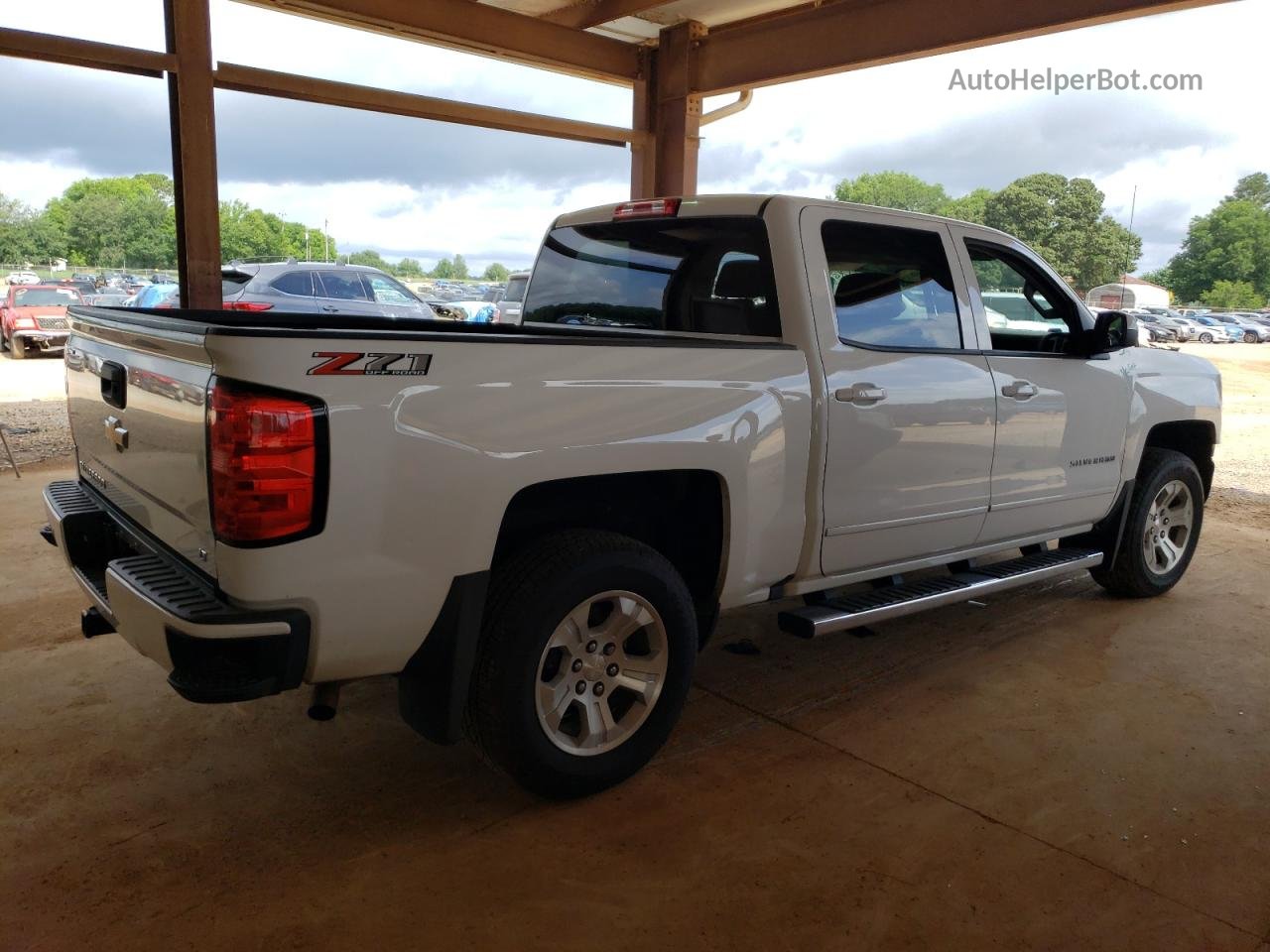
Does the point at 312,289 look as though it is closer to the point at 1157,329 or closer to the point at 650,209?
the point at 650,209

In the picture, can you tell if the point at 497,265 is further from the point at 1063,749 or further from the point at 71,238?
the point at 1063,749

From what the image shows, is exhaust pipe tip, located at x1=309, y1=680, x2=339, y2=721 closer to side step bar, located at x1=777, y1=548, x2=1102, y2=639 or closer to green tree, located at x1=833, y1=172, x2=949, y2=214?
side step bar, located at x1=777, y1=548, x2=1102, y2=639

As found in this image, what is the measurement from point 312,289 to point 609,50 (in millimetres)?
5612

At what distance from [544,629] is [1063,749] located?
199 centimetres

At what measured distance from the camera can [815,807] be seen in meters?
2.96

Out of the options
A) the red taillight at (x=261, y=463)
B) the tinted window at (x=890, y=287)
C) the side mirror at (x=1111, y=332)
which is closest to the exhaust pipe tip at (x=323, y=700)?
the red taillight at (x=261, y=463)

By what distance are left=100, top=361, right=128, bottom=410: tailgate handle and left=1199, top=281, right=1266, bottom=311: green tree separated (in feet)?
258

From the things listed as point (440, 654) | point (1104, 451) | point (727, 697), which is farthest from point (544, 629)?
point (1104, 451)

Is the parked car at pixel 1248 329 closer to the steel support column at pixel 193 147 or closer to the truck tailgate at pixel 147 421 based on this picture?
the steel support column at pixel 193 147

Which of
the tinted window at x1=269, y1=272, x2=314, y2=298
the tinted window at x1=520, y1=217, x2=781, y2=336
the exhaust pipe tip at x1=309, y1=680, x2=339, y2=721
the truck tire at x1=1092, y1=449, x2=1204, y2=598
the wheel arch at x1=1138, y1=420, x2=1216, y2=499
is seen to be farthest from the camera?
the tinted window at x1=269, y1=272, x2=314, y2=298

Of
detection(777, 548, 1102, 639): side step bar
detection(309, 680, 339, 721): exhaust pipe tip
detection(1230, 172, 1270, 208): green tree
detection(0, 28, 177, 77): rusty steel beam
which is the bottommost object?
detection(777, 548, 1102, 639): side step bar

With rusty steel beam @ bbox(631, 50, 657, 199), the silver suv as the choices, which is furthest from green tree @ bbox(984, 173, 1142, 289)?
rusty steel beam @ bbox(631, 50, 657, 199)

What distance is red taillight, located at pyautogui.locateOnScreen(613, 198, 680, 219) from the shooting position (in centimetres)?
381

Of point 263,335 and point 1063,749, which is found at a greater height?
point 263,335
